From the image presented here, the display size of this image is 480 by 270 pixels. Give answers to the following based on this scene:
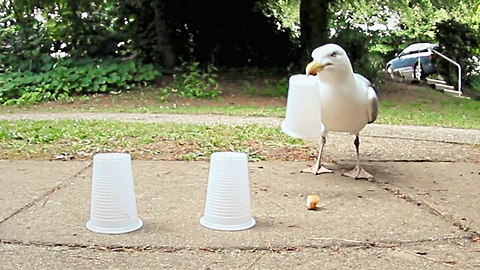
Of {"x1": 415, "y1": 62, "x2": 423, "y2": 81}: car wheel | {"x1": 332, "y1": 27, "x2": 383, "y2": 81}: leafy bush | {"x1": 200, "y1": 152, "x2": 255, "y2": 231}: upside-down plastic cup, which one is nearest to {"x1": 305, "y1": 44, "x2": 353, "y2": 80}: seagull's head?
{"x1": 200, "y1": 152, "x2": 255, "y2": 231}: upside-down plastic cup

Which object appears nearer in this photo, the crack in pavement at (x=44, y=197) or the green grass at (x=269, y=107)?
the crack in pavement at (x=44, y=197)

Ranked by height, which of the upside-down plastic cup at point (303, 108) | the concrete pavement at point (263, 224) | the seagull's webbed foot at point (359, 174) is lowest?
the seagull's webbed foot at point (359, 174)

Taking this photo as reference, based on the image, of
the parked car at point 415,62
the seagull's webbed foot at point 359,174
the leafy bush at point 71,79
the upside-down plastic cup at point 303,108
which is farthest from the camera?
the parked car at point 415,62

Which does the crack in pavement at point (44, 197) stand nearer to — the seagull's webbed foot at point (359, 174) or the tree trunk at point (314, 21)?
the seagull's webbed foot at point (359, 174)

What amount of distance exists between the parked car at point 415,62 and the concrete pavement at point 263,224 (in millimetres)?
9859

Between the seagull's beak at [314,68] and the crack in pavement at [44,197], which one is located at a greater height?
the seagull's beak at [314,68]

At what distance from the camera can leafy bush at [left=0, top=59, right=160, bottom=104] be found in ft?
29.1

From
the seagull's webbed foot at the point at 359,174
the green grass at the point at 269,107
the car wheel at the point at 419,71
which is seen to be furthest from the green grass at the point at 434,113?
the car wheel at the point at 419,71

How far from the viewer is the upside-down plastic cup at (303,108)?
9.14 feet

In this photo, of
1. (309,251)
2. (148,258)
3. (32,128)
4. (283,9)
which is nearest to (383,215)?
(309,251)

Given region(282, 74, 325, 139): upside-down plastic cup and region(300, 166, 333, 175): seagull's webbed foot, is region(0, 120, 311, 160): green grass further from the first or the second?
region(282, 74, 325, 139): upside-down plastic cup

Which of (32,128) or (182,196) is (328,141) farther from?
(32,128)

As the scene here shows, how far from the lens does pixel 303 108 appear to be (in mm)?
2807

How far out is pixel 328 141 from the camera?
4438mm
